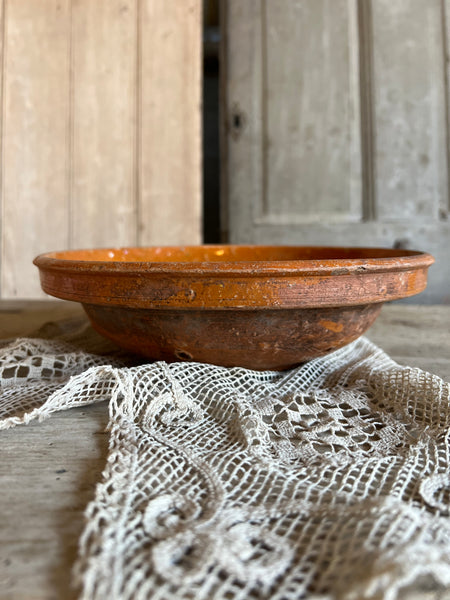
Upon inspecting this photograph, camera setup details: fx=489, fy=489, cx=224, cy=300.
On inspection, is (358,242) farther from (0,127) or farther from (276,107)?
(0,127)

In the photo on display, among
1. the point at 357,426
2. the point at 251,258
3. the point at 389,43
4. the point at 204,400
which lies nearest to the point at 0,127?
the point at 251,258

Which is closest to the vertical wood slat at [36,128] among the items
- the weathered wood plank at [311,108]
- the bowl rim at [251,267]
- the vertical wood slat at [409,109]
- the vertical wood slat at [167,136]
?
the vertical wood slat at [167,136]

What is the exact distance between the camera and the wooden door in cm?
183

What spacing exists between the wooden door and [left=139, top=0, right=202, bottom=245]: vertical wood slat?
0.64ft

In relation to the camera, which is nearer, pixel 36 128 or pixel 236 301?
pixel 236 301

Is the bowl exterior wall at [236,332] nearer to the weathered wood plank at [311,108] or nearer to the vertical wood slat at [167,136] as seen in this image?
Result: the vertical wood slat at [167,136]

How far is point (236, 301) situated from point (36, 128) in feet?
5.22

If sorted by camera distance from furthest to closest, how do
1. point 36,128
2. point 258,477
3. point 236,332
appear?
1. point 36,128
2. point 236,332
3. point 258,477

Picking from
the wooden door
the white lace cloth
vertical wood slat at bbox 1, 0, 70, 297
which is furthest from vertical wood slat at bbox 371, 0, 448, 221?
the white lace cloth

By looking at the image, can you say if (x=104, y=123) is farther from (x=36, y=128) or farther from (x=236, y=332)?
(x=236, y=332)

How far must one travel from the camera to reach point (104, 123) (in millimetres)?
1766

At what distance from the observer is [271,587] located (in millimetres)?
262

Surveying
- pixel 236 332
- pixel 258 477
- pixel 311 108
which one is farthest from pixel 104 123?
pixel 258 477

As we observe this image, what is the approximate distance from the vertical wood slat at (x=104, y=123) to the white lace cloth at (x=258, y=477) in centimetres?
118
